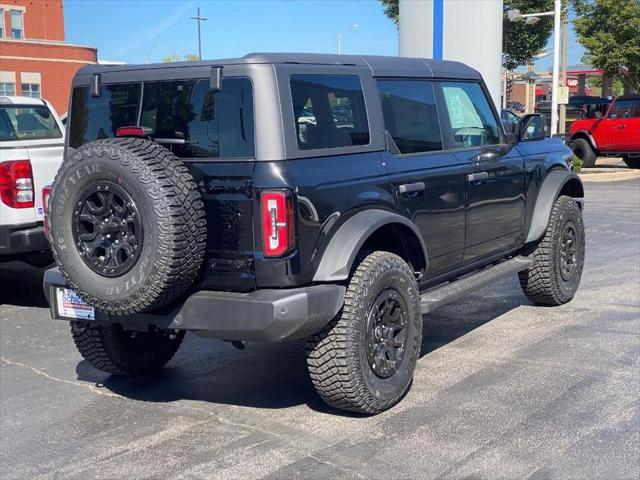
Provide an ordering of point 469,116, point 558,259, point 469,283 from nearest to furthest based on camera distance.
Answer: point 469,283
point 469,116
point 558,259

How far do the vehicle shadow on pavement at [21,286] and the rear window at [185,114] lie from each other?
364 cm

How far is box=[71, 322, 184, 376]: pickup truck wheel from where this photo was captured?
5.25 meters

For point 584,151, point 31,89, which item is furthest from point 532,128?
point 31,89

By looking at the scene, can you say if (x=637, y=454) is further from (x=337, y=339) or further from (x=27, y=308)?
(x=27, y=308)

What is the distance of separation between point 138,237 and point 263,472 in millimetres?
1307

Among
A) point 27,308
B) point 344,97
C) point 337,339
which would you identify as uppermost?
point 344,97

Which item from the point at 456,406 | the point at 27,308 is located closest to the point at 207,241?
the point at 456,406

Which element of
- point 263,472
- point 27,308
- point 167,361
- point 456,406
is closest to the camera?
point 263,472

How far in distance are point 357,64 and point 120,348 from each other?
2.38 m

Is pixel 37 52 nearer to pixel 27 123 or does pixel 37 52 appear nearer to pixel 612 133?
pixel 612 133

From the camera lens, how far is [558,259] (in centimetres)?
687

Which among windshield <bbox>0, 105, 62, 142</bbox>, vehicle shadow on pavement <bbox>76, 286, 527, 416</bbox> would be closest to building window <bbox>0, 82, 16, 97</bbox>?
windshield <bbox>0, 105, 62, 142</bbox>

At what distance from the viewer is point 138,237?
160 inches

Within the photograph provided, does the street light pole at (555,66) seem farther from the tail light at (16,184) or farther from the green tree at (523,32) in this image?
the tail light at (16,184)
